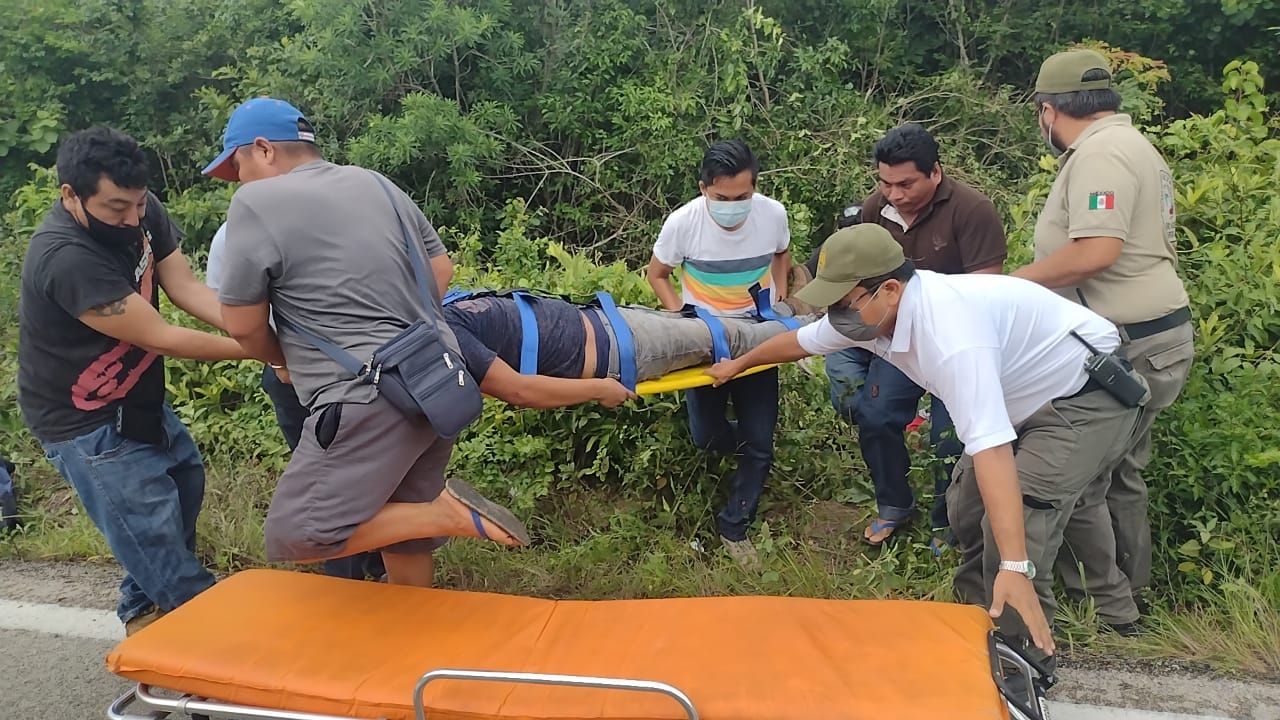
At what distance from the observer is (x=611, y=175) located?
6.91 metres

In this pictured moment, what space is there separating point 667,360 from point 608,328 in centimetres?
28

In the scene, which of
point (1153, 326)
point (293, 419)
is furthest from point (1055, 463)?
point (293, 419)

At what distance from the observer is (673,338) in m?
3.70

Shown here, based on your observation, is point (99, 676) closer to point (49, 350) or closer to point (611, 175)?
point (49, 350)

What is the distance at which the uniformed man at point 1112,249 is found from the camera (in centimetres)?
288

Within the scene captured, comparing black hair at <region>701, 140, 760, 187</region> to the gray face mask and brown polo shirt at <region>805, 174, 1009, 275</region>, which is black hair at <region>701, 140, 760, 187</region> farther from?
the gray face mask

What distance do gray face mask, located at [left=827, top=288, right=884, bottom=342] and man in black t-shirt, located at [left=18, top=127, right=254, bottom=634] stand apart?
6.26ft

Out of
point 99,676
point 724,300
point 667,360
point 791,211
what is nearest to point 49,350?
point 99,676

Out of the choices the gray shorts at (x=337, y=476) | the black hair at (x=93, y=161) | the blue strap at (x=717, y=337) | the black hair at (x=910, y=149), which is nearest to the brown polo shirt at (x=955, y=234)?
the black hair at (x=910, y=149)

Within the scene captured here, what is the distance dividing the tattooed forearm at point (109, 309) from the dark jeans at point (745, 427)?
85.5 inches

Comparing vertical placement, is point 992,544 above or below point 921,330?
below

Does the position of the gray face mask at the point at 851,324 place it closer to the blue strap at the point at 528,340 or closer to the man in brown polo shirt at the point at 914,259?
the man in brown polo shirt at the point at 914,259

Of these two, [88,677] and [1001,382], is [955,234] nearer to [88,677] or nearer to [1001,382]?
[1001,382]

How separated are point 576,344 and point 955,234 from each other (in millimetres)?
1616
